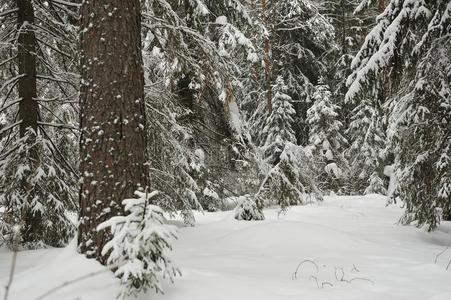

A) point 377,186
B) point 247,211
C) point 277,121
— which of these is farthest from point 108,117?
point 377,186

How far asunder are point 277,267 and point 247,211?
437cm

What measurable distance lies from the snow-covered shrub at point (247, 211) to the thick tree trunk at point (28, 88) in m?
3.95

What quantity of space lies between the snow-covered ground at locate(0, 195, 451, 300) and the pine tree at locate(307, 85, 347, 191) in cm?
1368

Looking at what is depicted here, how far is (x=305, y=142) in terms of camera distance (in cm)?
2394

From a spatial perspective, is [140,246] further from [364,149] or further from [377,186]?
[364,149]

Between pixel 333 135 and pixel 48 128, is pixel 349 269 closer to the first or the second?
pixel 48 128

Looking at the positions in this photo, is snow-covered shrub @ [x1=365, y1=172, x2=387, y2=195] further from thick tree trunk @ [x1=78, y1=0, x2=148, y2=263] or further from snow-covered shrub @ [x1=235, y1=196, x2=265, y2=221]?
thick tree trunk @ [x1=78, y1=0, x2=148, y2=263]

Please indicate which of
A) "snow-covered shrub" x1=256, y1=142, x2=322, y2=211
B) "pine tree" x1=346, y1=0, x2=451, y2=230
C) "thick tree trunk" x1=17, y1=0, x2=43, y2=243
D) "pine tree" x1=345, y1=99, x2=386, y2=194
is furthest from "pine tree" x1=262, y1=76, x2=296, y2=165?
"thick tree trunk" x1=17, y1=0, x2=43, y2=243

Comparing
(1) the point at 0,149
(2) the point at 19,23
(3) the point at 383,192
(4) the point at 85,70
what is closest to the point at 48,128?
(1) the point at 0,149

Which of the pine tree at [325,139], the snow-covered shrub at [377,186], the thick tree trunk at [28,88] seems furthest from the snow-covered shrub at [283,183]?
the snow-covered shrub at [377,186]

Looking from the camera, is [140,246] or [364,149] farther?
[364,149]

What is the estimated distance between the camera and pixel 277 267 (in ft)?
15.8

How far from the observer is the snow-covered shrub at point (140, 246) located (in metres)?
3.22

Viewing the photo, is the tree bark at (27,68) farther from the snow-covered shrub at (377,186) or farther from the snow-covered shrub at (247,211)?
the snow-covered shrub at (377,186)
